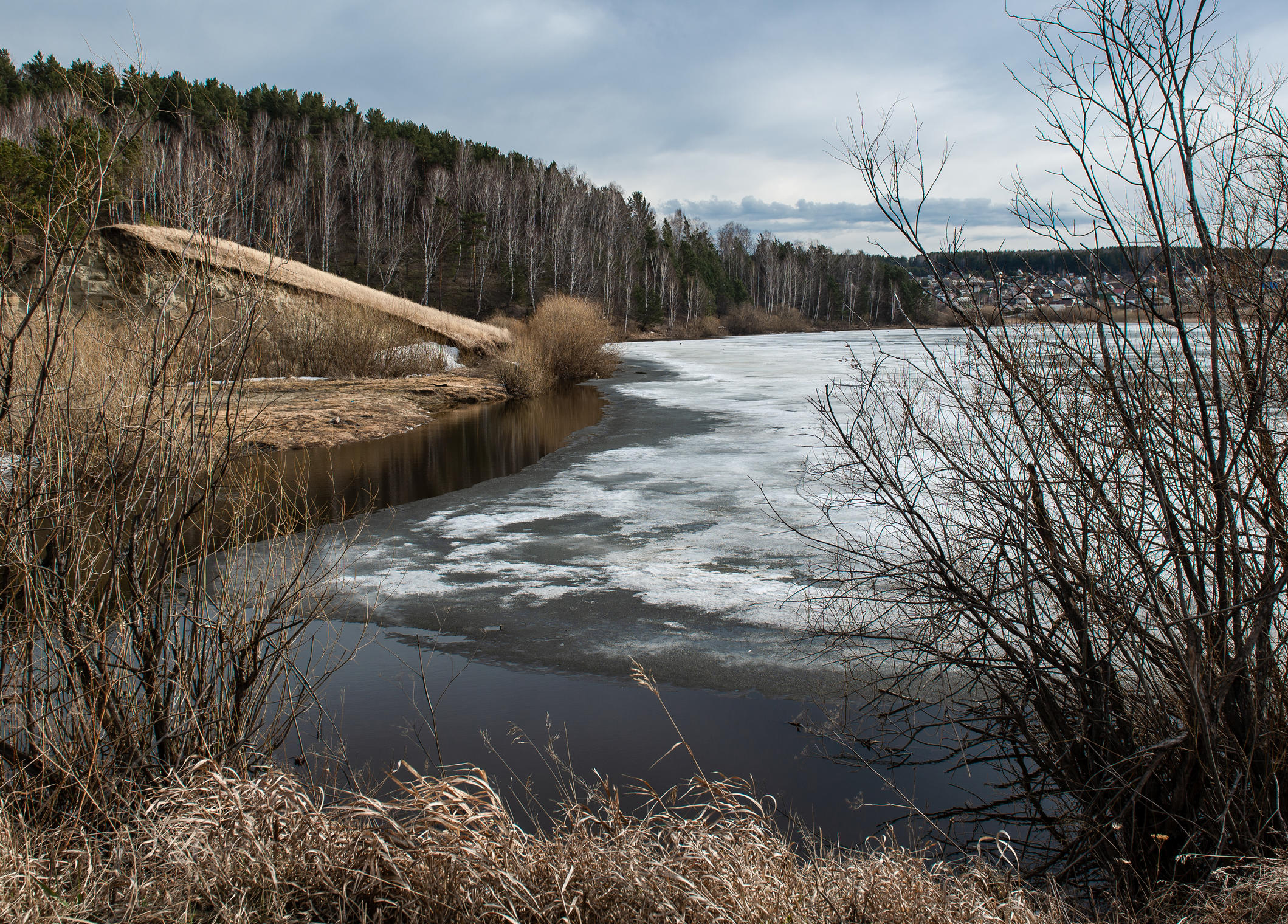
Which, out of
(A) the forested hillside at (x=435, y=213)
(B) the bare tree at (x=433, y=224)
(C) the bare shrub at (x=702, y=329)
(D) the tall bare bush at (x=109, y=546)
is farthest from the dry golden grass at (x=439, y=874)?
(C) the bare shrub at (x=702, y=329)

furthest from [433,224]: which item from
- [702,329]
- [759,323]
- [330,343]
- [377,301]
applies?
[330,343]

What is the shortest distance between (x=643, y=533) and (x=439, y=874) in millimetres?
5309

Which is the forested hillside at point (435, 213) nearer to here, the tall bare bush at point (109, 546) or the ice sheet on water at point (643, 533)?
the ice sheet on water at point (643, 533)

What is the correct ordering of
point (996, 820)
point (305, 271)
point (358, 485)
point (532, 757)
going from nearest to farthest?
1. point (996, 820)
2. point (532, 757)
3. point (358, 485)
4. point (305, 271)

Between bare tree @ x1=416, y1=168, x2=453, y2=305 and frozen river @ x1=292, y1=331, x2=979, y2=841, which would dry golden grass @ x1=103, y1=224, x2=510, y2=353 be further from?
bare tree @ x1=416, y1=168, x2=453, y2=305

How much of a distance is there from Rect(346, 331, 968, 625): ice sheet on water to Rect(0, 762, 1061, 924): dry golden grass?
6.39ft

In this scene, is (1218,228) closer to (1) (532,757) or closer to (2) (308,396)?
(1) (532,757)

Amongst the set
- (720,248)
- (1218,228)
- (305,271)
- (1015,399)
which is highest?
(720,248)

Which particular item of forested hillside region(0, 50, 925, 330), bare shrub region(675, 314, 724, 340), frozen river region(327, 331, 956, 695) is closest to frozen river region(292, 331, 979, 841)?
frozen river region(327, 331, 956, 695)

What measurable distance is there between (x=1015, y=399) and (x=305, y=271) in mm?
25670

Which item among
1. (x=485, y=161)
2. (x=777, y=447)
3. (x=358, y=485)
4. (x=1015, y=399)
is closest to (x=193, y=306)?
Result: (x=1015, y=399)

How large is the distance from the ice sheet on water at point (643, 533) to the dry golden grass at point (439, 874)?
1947mm

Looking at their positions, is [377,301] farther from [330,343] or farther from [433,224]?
[433,224]

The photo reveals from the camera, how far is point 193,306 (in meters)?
3.07
